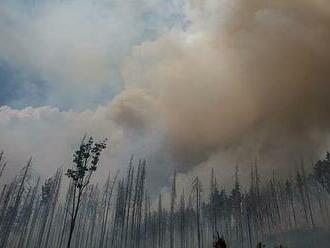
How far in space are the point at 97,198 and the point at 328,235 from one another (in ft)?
199

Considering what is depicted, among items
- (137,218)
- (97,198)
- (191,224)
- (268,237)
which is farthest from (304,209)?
(97,198)

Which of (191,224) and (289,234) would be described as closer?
(289,234)

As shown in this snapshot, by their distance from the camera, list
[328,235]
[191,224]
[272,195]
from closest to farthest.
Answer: [328,235]
[272,195]
[191,224]

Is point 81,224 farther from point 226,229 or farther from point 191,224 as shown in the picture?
point 226,229

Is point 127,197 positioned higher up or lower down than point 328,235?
higher up

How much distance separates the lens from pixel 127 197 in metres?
79.5

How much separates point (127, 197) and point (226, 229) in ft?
111

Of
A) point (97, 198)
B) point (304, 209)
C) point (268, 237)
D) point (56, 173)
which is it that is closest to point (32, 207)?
point (56, 173)

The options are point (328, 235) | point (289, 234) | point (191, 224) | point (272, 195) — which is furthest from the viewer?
point (191, 224)

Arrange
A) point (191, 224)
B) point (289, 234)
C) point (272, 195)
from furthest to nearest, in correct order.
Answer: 1. point (191, 224)
2. point (272, 195)
3. point (289, 234)

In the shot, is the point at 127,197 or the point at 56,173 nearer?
the point at 127,197

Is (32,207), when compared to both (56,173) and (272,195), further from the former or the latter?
(272,195)

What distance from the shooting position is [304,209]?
3445 inches

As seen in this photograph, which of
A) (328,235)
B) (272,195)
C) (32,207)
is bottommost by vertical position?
(328,235)
